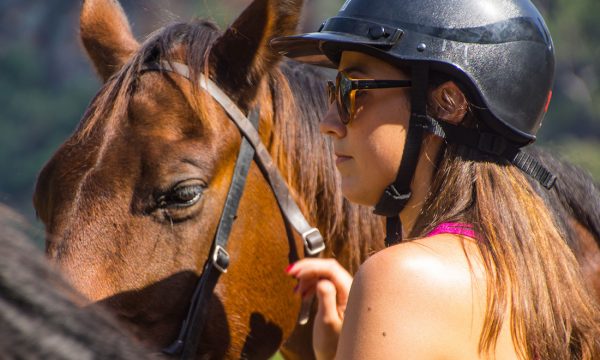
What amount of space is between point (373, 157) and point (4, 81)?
24.0 m

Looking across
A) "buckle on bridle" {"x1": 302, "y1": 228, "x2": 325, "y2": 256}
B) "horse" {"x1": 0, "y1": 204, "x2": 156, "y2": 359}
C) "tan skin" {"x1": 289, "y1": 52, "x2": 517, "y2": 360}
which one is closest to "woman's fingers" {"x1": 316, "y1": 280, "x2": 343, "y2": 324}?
"buckle on bridle" {"x1": 302, "y1": 228, "x2": 325, "y2": 256}

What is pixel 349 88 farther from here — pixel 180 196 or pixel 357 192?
pixel 180 196

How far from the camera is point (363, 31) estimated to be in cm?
245

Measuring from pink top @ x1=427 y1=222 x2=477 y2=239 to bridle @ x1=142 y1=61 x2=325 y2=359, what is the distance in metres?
1.20

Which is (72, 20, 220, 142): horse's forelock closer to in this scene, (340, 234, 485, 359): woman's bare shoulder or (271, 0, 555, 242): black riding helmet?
(271, 0, 555, 242): black riding helmet

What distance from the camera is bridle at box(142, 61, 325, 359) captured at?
3135 mm

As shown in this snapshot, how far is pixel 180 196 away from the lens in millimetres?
3080

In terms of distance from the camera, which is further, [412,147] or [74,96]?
[74,96]

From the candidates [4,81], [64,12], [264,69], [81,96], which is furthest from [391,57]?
[64,12]

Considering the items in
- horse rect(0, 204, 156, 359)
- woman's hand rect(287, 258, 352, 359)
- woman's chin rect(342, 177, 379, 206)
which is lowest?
woman's hand rect(287, 258, 352, 359)

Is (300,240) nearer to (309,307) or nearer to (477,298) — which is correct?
(309,307)

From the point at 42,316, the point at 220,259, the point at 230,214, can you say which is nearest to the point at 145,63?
the point at 230,214

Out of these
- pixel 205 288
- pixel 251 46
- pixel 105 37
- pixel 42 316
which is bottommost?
pixel 205 288

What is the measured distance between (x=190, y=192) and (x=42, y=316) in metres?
2.01
